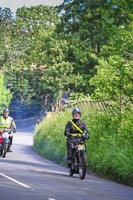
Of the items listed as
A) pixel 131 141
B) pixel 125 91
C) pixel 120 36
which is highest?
pixel 120 36

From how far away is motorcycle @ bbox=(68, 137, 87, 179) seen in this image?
15.5 metres

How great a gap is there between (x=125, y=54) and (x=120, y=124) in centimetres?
221

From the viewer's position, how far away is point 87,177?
53.0 ft

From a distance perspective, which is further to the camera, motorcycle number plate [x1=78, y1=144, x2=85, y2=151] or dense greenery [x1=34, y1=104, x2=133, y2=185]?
motorcycle number plate [x1=78, y1=144, x2=85, y2=151]

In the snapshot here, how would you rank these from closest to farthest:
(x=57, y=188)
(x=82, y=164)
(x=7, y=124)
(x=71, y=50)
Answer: (x=57, y=188)
(x=82, y=164)
(x=7, y=124)
(x=71, y=50)

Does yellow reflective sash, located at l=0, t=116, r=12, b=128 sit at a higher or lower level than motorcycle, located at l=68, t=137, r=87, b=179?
higher

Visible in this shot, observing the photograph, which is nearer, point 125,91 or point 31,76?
point 125,91

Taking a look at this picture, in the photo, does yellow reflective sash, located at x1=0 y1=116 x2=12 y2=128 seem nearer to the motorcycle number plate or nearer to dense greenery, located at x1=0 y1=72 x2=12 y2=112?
the motorcycle number plate

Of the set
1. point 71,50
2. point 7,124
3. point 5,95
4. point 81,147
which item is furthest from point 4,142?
point 5,95

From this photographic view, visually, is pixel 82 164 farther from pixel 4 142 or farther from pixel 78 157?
pixel 4 142

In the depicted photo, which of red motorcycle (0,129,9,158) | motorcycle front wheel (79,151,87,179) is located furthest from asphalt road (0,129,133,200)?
red motorcycle (0,129,9,158)

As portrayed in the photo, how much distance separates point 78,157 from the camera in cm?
1598

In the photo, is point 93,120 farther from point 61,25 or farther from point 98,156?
point 61,25

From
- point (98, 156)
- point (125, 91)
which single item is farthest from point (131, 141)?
point (125, 91)
